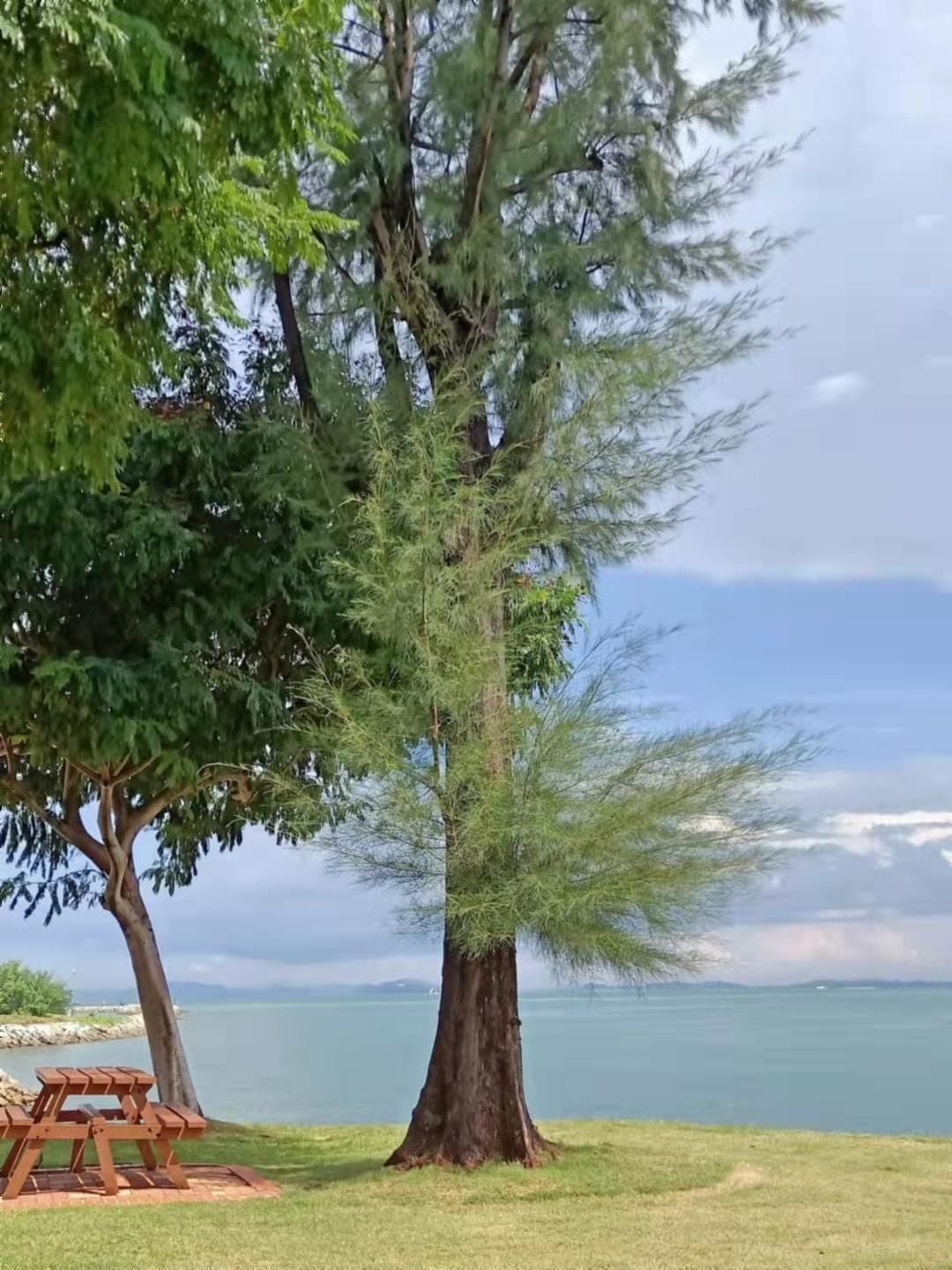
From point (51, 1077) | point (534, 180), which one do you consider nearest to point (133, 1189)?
point (51, 1077)

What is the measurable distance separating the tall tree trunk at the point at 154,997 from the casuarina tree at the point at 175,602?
1207 millimetres

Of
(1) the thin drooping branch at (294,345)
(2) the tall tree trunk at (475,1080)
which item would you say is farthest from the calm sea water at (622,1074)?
(1) the thin drooping branch at (294,345)

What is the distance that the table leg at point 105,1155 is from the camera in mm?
9273

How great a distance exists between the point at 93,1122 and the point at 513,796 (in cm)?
347

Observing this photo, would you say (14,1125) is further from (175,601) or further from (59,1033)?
(59,1033)

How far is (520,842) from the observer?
34.0 ft

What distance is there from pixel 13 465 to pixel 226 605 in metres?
5.42

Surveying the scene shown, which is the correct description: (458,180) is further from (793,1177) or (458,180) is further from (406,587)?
(793,1177)

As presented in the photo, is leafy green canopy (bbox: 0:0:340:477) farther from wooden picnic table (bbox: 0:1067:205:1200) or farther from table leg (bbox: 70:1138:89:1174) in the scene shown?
table leg (bbox: 70:1138:89:1174)

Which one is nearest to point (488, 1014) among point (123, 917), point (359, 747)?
point (359, 747)

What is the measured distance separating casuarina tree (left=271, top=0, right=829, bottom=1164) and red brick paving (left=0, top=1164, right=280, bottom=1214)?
1.25 m

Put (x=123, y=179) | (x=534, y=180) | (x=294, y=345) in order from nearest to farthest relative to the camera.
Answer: (x=123, y=179) < (x=534, y=180) < (x=294, y=345)

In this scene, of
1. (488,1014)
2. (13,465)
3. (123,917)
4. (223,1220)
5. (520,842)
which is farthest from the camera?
(123,917)

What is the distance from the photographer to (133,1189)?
982 cm
